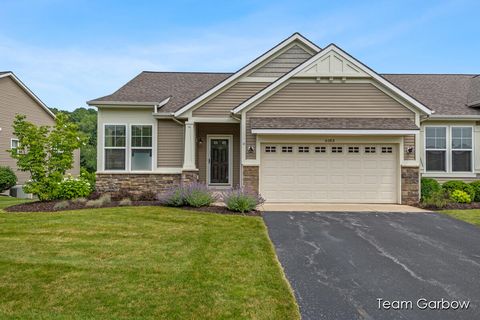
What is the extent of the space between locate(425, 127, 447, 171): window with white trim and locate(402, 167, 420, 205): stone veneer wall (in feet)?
7.77

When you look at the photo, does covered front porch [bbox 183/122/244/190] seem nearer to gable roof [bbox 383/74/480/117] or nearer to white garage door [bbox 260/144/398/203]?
white garage door [bbox 260/144/398/203]

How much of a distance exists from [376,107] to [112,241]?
10.1 metres

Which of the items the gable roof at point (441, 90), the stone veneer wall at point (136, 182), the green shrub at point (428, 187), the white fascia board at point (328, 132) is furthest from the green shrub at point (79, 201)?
the gable roof at point (441, 90)

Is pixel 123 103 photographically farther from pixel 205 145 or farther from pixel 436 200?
pixel 436 200

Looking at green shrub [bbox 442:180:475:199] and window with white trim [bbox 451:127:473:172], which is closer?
green shrub [bbox 442:180:475:199]

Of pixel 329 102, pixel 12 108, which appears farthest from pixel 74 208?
pixel 12 108

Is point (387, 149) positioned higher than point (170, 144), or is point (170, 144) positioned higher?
point (170, 144)

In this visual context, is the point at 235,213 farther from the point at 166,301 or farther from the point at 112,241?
the point at 166,301

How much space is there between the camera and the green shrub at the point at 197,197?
32.8ft

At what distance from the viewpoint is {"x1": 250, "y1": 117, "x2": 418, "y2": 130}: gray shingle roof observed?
11.2 m

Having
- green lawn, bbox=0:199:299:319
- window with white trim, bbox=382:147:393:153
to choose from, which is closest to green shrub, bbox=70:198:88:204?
green lawn, bbox=0:199:299:319

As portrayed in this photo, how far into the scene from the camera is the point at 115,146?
43.5 feet

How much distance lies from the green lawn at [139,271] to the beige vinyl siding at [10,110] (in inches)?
562

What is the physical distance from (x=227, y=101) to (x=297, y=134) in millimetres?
3270
